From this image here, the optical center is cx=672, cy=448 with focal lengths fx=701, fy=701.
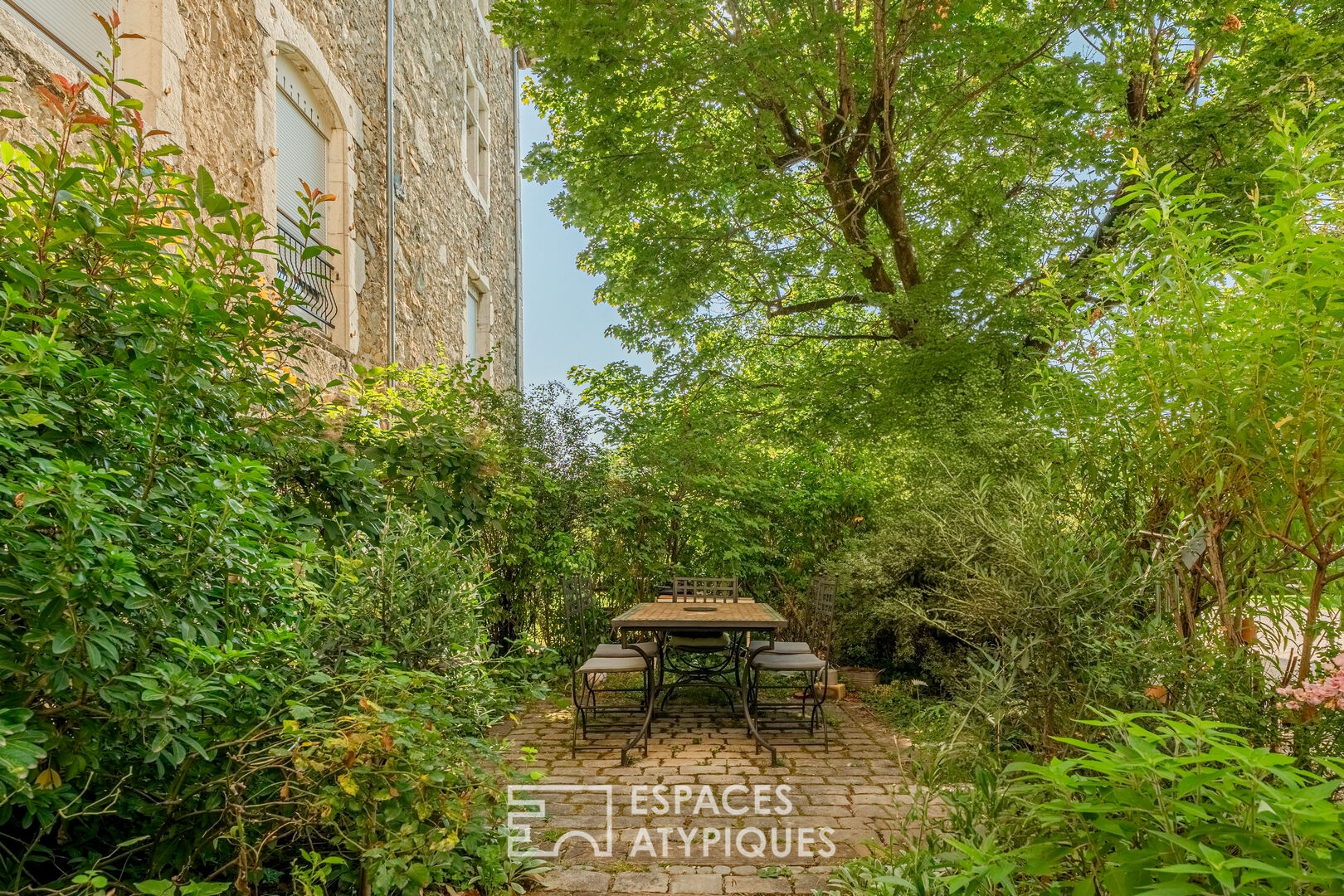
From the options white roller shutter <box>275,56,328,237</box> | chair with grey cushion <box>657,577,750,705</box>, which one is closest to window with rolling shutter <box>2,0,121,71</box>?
white roller shutter <box>275,56,328,237</box>

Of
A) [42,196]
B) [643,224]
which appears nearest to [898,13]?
[643,224]

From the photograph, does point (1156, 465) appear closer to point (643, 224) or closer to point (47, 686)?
point (47, 686)

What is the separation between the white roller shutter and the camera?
532cm

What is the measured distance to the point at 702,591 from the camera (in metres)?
6.22

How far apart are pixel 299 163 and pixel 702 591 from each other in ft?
15.9

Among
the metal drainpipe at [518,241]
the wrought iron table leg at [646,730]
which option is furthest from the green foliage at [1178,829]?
the metal drainpipe at [518,241]

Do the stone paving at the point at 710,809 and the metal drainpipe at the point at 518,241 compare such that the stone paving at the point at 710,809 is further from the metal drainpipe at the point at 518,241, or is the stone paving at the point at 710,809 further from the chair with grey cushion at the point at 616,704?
the metal drainpipe at the point at 518,241

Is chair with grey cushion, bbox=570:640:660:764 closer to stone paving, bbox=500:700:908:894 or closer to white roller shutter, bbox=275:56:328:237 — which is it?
stone paving, bbox=500:700:908:894

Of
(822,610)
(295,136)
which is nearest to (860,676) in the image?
(822,610)

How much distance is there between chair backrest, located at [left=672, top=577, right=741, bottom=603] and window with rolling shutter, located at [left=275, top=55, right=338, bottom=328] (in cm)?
365

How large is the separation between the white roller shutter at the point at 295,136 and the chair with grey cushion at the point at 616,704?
414 cm

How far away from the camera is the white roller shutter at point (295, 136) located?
5.32 metres

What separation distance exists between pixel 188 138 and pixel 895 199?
5686mm

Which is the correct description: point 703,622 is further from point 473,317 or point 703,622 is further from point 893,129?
point 473,317
